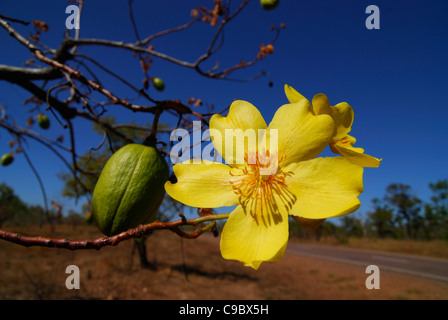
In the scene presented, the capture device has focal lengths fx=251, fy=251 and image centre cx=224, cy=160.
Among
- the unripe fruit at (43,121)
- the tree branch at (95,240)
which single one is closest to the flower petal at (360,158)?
the tree branch at (95,240)

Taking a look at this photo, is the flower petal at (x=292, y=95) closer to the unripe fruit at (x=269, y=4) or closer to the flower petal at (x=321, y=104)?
the flower petal at (x=321, y=104)

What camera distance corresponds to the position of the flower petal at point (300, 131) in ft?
1.91

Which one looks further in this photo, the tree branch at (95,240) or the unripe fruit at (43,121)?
the unripe fruit at (43,121)

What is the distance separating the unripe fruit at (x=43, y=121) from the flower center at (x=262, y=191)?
12.3ft

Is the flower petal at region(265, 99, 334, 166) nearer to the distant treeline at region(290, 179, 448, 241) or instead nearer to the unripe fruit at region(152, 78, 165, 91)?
the unripe fruit at region(152, 78, 165, 91)

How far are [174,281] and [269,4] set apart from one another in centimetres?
Result: 1158

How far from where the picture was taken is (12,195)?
2911 cm

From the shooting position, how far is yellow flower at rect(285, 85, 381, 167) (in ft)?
1.90

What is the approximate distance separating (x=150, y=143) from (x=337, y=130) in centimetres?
64

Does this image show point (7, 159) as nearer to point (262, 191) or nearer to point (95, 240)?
point (95, 240)

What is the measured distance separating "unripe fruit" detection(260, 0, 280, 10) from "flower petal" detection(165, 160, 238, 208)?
2661 millimetres

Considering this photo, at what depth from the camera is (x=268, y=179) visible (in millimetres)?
643
